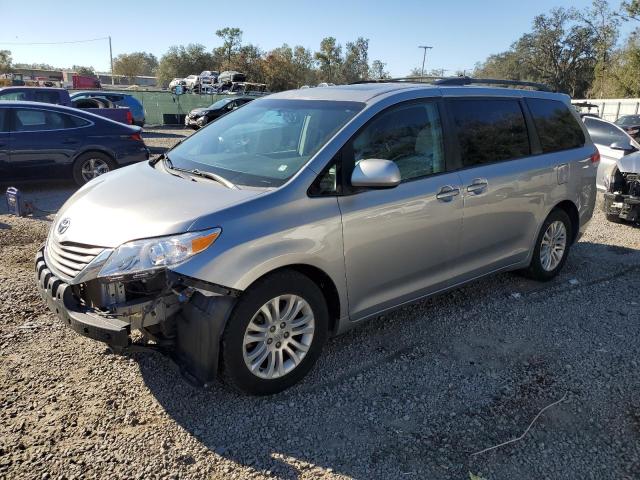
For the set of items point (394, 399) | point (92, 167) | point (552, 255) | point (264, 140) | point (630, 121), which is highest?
point (264, 140)

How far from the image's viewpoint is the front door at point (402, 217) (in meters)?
3.37

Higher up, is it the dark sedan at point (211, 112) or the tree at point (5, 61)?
the tree at point (5, 61)

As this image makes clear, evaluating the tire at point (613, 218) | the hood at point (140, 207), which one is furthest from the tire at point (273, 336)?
the tire at point (613, 218)

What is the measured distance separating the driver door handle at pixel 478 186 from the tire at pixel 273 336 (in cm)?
159

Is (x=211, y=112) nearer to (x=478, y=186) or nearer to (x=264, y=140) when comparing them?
(x=264, y=140)

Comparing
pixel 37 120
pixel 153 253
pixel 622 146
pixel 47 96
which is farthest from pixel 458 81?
pixel 47 96

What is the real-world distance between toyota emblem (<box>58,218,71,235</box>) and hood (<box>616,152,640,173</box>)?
7268mm

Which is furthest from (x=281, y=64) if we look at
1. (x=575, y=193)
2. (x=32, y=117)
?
(x=575, y=193)

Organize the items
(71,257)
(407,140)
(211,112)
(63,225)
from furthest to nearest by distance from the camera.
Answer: (211,112) → (407,140) → (63,225) → (71,257)

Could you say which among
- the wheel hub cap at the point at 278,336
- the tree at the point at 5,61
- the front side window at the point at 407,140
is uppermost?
the tree at the point at 5,61

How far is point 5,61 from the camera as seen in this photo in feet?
245

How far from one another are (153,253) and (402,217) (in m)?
1.69

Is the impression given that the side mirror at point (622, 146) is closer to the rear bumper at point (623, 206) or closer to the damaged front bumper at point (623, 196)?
the damaged front bumper at point (623, 196)

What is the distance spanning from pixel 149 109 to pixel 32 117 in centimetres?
1934
